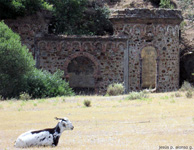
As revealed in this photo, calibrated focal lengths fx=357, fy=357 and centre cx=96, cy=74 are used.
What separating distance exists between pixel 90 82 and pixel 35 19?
584 centimetres

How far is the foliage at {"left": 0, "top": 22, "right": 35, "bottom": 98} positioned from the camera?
56.1 feet

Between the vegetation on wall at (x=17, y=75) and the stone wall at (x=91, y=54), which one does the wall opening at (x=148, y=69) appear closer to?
the stone wall at (x=91, y=54)

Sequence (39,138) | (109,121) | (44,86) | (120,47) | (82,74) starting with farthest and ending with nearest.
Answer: (82,74)
(120,47)
(44,86)
(109,121)
(39,138)

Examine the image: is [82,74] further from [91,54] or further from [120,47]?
[120,47]

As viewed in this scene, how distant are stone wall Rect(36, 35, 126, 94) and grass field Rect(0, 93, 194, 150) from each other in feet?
18.8

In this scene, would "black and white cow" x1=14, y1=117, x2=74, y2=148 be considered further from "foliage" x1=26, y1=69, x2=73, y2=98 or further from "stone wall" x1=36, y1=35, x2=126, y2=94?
"stone wall" x1=36, y1=35, x2=126, y2=94

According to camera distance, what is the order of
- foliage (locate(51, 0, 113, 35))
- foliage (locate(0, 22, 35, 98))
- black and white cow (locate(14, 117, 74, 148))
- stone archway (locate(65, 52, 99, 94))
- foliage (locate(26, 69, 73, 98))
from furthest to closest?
stone archway (locate(65, 52, 99, 94)) < foliage (locate(51, 0, 113, 35)) < foliage (locate(26, 69, 73, 98)) < foliage (locate(0, 22, 35, 98)) < black and white cow (locate(14, 117, 74, 148))

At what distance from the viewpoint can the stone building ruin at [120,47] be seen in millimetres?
21594

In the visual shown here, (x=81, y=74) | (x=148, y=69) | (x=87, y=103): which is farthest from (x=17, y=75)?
(x=148, y=69)

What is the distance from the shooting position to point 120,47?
71.8ft

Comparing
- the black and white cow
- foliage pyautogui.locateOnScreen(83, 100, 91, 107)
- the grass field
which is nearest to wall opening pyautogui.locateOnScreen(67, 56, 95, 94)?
the grass field

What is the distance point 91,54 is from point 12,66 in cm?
584

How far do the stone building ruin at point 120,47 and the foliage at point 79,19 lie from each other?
4.79ft

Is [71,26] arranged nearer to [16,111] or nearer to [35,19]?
[35,19]
